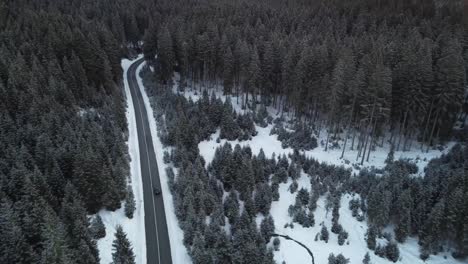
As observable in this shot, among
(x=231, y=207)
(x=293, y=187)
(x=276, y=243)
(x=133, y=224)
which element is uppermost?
(x=293, y=187)

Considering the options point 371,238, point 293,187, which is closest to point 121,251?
point 293,187

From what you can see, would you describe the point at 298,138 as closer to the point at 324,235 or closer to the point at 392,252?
the point at 324,235

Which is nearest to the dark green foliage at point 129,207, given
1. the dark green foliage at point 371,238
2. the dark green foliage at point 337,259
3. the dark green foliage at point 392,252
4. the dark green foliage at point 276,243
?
→ the dark green foliage at point 276,243

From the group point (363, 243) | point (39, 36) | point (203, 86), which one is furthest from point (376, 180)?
point (39, 36)

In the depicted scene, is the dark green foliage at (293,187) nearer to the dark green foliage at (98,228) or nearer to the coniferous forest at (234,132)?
the coniferous forest at (234,132)

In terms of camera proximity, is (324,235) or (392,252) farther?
(324,235)
